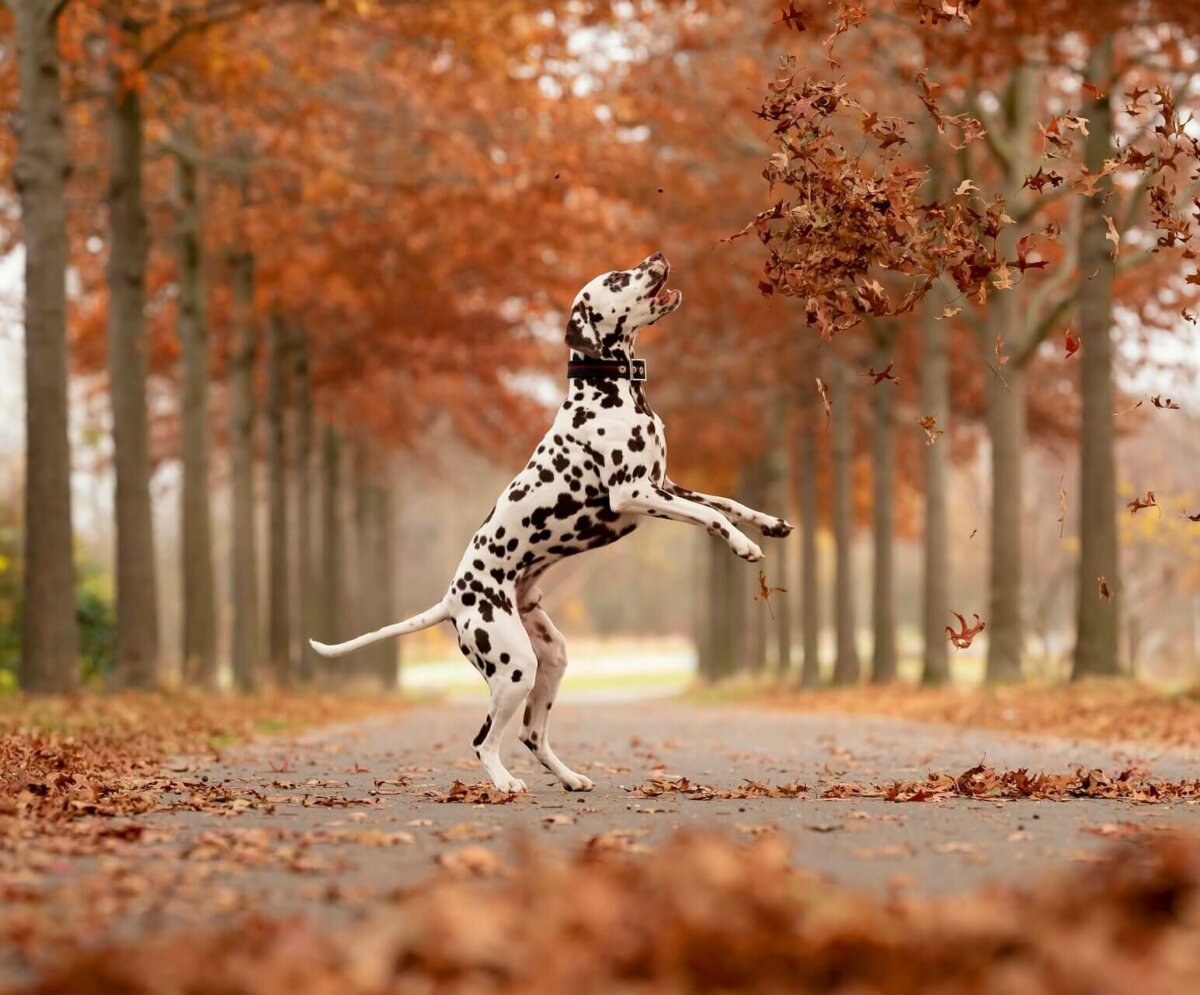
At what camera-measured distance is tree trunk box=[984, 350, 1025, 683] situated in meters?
20.0

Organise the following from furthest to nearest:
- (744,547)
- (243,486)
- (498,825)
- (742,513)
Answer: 1. (243,486)
2. (742,513)
3. (744,547)
4. (498,825)

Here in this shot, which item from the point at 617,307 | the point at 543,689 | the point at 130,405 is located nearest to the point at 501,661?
the point at 543,689

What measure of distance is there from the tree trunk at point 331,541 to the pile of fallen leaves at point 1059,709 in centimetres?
1041

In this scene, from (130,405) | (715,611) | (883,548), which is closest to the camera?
(130,405)

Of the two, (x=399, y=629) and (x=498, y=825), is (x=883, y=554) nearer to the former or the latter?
(x=399, y=629)

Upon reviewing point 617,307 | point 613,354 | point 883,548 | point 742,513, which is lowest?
point 742,513

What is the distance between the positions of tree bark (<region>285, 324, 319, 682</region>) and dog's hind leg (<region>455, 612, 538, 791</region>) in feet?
69.4

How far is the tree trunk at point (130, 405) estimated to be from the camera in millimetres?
17469

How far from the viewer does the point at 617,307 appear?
791 cm

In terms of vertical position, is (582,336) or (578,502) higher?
(582,336)

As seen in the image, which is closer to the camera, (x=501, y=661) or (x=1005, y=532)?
(x=501, y=661)

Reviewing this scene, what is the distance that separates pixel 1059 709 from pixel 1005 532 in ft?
17.5

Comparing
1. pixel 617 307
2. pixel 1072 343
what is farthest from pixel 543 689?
pixel 1072 343

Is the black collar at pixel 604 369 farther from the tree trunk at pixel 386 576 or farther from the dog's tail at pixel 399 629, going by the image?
the tree trunk at pixel 386 576
